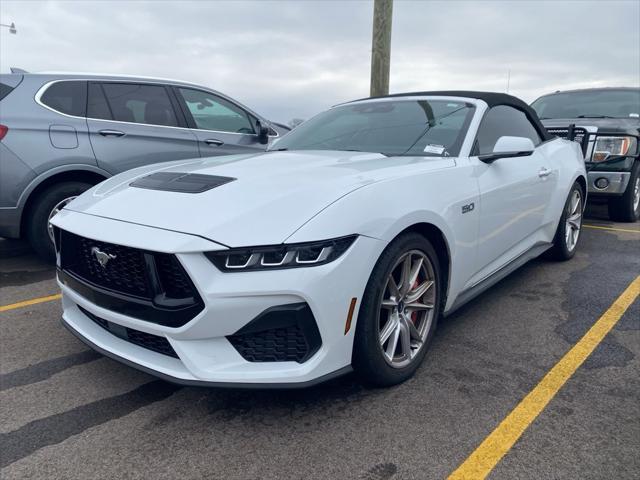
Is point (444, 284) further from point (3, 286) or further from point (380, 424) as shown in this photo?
point (3, 286)

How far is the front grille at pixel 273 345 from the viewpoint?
2.01m

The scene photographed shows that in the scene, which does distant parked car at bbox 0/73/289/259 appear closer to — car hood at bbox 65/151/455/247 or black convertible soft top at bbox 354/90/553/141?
car hood at bbox 65/151/455/247

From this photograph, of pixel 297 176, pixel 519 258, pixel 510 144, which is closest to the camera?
pixel 297 176

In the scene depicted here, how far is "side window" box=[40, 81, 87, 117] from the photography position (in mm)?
4445

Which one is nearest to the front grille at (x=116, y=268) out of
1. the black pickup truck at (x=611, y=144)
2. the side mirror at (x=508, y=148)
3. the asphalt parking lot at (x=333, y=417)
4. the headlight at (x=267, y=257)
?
the headlight at (x=267, y=257)

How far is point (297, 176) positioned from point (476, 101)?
163cm

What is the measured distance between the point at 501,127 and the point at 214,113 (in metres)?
3.16

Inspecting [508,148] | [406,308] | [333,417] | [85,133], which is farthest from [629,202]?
[85,133]

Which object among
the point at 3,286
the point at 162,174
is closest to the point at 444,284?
the point at 162,174

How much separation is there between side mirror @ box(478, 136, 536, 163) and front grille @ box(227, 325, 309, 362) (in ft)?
5.66

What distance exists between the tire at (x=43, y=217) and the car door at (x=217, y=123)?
1.48 m

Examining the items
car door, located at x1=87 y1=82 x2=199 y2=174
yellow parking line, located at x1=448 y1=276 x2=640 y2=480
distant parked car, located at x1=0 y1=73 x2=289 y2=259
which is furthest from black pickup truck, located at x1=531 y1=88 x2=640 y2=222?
car door, located at x1=87 y1=82 x2=199 y2=174

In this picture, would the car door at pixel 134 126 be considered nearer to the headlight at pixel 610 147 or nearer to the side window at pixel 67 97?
the side window at pixel 67 97

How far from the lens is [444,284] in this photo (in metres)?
2.77
